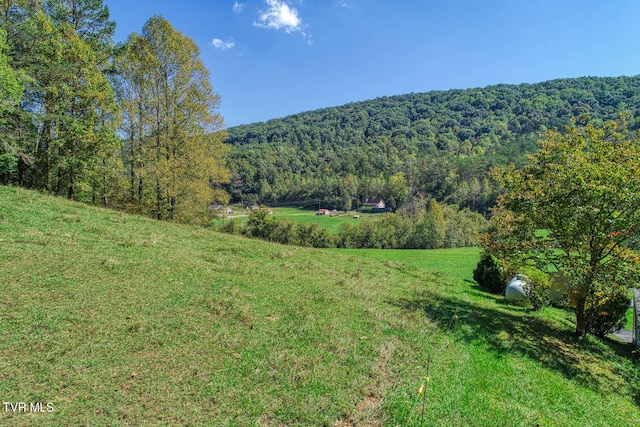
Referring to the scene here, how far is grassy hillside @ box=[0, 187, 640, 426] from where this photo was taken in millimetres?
4270

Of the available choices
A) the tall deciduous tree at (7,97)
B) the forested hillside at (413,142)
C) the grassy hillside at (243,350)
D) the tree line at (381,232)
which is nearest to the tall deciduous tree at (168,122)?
the tall deciduous tree at (7,97)

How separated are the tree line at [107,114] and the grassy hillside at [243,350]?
7496 mm

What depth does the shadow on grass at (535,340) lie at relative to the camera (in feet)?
26.6

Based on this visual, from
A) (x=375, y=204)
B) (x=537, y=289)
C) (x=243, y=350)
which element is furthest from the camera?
(x=375, y=204)

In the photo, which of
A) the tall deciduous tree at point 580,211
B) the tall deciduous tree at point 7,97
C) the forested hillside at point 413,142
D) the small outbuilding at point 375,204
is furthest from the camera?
the small outbuilding at point 375,204

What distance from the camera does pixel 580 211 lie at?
894 centimetres

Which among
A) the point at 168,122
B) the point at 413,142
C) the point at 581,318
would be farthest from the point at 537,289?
the point at 413,142

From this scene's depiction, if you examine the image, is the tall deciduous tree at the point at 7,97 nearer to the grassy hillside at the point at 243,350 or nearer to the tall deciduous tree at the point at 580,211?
the grassy hillside at the point at 243,350

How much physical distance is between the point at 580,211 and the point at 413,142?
14981cm

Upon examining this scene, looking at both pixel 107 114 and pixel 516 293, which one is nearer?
pixel 516 293

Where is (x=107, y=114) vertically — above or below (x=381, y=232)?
above

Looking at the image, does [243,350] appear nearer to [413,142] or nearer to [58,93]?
[58,93]

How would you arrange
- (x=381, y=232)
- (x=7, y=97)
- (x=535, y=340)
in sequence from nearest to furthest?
(x=535, y=340), (x=7, y=97), (x=381, y=232)

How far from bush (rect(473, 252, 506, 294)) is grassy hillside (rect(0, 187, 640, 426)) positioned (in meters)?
6.04
